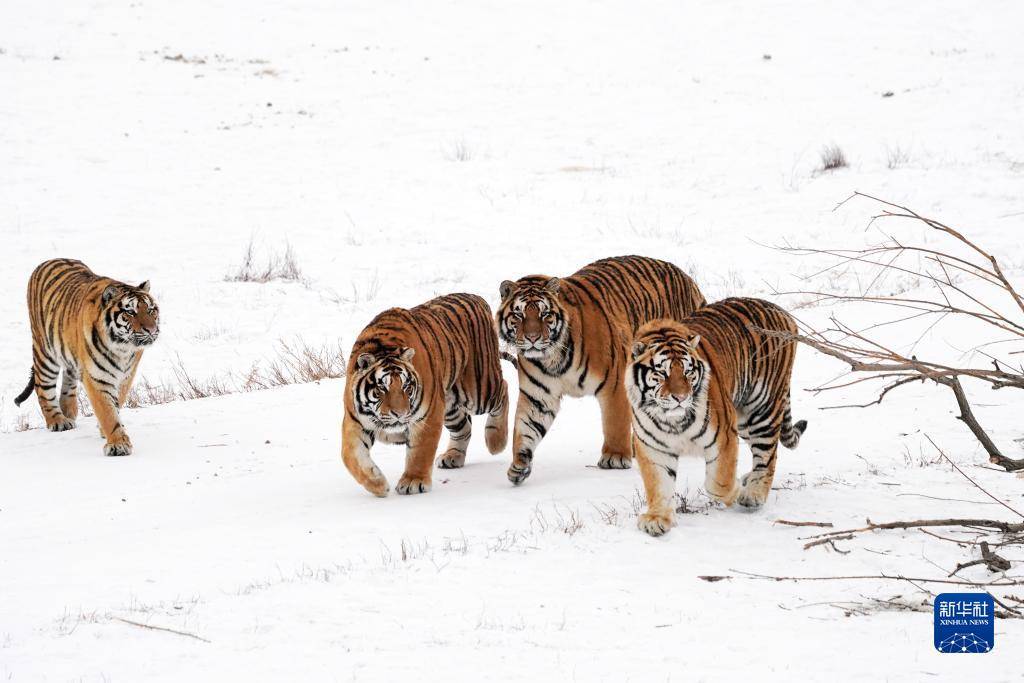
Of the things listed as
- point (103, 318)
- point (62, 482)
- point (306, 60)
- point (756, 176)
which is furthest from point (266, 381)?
point (306, 60)

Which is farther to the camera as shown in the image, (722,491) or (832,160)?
(832,160)

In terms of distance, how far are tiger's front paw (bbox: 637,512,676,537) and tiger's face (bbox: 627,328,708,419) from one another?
0.50m

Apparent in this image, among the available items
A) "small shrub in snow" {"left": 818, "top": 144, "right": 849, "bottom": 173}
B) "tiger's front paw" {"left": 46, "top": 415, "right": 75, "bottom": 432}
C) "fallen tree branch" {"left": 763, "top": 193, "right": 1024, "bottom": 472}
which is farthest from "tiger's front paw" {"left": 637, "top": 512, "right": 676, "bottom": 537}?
"small shrub in snow" {"left": 818, "top": 144, "right": 849, "bottom": 173}

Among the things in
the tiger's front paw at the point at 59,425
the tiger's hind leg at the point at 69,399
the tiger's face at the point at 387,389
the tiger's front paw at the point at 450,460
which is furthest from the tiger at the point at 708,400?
the tiger's hind leg at the point at 69,399

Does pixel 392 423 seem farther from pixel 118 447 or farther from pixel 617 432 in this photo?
pixel 118 447

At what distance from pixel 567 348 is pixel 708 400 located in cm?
144

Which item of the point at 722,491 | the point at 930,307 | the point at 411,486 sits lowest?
the point at 411,486

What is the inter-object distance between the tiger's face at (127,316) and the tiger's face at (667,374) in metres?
4.00

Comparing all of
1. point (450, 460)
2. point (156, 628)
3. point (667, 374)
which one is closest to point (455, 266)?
point (450, 460)

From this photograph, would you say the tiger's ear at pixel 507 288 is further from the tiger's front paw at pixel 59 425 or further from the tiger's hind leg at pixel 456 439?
the tiger's front paw at pixel 59 425

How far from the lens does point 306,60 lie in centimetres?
2286

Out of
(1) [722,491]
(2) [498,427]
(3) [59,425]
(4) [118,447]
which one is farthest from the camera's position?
(3) [59,425]

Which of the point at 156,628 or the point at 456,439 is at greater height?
the point at 456,439

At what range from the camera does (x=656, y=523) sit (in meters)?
4.92
